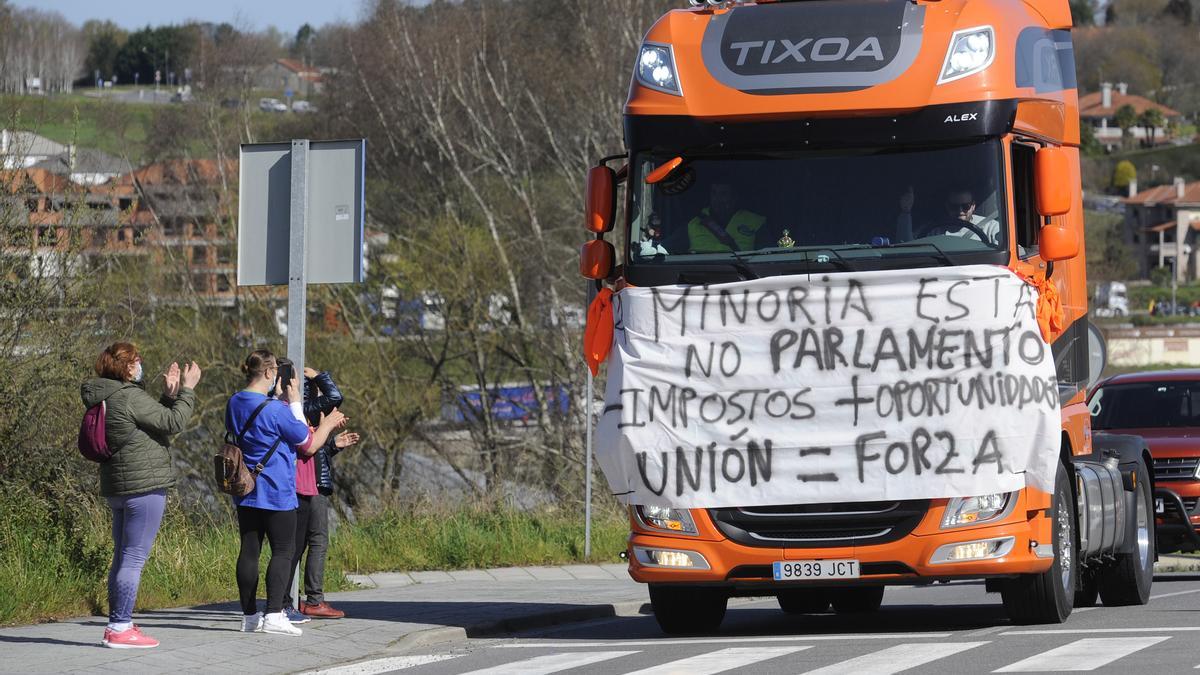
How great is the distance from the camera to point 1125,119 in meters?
190

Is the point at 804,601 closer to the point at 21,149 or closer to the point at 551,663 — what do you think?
the point at 551,663

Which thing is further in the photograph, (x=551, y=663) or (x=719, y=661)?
(x=551, y=663)

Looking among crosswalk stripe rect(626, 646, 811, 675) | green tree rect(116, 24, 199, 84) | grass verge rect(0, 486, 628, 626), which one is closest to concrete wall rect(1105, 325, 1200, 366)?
green tree rect(116, 24, 199, 84)

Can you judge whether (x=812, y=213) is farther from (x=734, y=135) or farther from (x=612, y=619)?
(x=612, y=619)

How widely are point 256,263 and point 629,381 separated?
2.77 meters

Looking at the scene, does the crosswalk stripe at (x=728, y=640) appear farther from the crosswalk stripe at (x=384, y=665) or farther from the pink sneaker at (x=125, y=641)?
the pink sneaker at (x=125, y=641)

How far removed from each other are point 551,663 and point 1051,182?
4197 millimetres

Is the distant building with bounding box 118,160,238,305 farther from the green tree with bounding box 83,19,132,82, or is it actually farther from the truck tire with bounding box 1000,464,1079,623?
the green tree with bounding box 83,19,132,82

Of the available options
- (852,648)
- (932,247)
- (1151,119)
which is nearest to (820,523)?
(852,648)

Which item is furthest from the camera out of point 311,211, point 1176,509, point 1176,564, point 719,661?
point 1176,564

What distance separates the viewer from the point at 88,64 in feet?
348

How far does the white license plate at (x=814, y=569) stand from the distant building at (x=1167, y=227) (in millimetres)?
153339

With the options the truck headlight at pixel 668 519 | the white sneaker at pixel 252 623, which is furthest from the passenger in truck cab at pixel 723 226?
the white sneaker at pixel 252 623

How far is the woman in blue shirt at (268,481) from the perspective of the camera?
1108 centimetres
